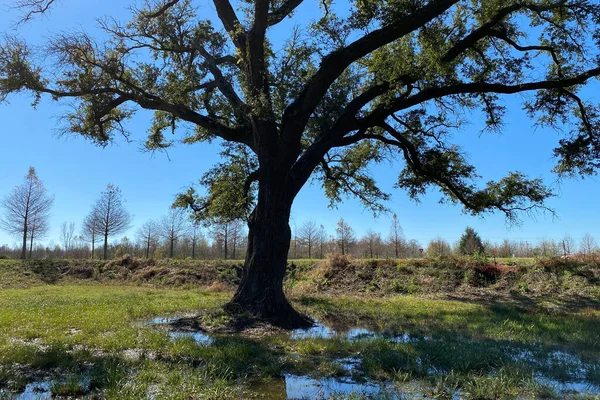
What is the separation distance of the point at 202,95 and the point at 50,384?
Result: 1061 centimetres

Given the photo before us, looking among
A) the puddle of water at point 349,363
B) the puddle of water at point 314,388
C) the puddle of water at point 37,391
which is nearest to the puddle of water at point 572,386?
the puddle of water at point 314,388

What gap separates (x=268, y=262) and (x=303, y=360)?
4.57 metres

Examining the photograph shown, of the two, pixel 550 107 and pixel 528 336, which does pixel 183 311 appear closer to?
pixel 528 336

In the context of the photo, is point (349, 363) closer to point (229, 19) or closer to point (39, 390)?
point (39, 390)

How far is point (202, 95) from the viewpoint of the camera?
1349 centimetres

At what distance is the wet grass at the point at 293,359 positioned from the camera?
14.5 feet

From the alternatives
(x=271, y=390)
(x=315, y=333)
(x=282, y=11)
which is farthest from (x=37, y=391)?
(x=282, y=11)

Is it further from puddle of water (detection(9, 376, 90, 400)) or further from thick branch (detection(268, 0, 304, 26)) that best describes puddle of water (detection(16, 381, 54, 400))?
thick branch (detection(268, 0, 304, 26))

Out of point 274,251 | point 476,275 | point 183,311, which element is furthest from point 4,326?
point 476,275

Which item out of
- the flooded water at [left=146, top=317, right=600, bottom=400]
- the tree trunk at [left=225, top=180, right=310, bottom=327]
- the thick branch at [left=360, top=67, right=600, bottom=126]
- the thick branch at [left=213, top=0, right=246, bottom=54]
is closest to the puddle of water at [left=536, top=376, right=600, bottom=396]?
the flooded water at [left=146, top=317, right=600, bottom=400]

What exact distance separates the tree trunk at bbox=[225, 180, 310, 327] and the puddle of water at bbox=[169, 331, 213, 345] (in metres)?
2.16

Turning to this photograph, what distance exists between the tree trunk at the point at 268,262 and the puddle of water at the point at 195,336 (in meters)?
2.16

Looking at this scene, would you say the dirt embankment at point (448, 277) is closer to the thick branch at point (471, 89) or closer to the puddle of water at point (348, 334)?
the thick branch at point (471, 89)

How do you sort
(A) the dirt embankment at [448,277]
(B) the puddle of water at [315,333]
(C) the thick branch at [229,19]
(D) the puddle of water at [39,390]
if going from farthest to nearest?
(A) the dirt embankment at [448,277]
(C) the thick branch at [229,19]
(B) the puddle of water at [315,333]
(D) the puddle of water at [39,390]
